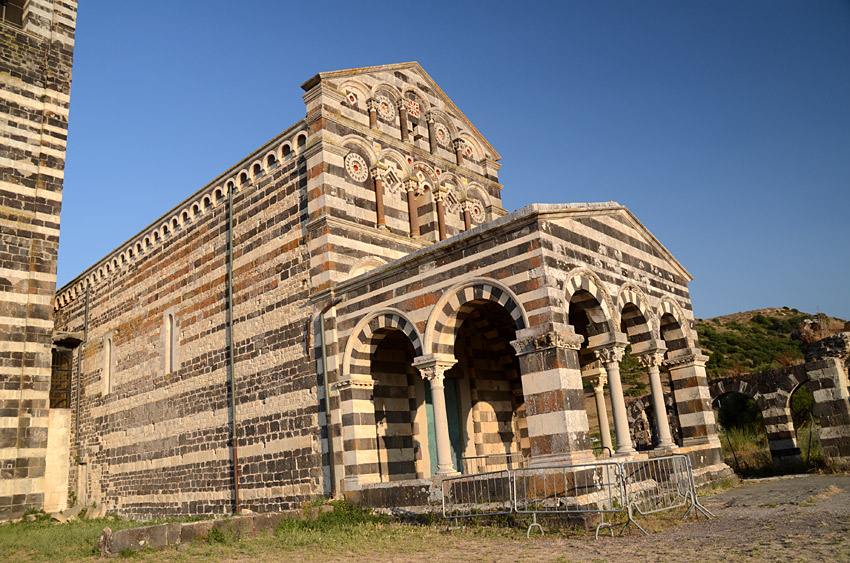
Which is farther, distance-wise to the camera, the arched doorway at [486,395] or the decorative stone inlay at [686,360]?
the arched doorway at [486,395]

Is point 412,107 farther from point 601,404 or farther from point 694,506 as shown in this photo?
point 694,506

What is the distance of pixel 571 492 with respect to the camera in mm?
9672

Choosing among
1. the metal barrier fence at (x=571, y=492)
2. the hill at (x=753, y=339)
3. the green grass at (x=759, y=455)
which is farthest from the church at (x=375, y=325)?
the hill at (x=753, y=339)

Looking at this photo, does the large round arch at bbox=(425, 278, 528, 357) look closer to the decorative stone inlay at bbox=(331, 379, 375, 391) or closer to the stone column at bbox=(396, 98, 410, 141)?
the decorative stone inlay at bbox=(331, 379, 375, 391)

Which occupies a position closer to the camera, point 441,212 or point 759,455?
point 441,212

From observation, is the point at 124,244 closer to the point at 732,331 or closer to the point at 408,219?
the point at 408,219

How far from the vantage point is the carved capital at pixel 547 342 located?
10.3 m

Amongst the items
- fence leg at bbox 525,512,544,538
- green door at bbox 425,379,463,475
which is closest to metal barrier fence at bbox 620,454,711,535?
fence leg at bbox 525,512,544,538

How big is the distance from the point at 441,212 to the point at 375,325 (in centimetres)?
500

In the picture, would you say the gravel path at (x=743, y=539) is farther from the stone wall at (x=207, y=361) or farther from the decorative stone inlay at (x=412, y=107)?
the decorative stone inlay at (x=412, y=107)

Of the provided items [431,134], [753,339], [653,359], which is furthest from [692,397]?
[753,339]

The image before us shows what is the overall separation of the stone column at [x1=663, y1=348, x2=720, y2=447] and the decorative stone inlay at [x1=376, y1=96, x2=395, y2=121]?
9.36 meters

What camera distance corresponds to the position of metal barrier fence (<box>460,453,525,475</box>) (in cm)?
1516

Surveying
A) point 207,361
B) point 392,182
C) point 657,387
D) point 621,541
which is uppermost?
point 392,182
